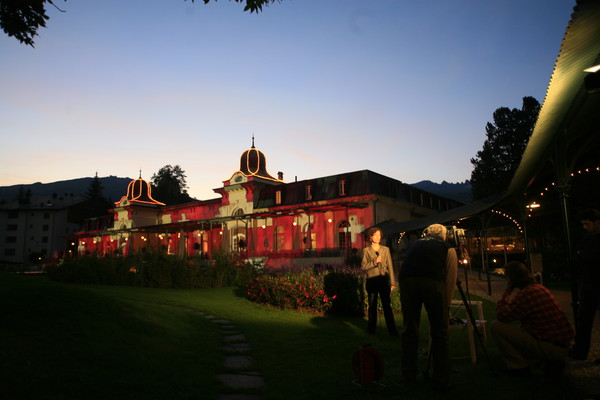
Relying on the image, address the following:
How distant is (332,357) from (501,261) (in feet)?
82.8

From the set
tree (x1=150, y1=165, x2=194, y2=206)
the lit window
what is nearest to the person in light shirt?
the lit window

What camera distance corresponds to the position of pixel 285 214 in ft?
88.2

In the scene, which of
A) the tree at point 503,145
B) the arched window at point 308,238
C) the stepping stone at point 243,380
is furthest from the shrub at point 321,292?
the tree at point 503,145

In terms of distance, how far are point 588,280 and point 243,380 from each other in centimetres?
391

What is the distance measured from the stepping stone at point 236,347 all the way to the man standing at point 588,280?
4.07 metres

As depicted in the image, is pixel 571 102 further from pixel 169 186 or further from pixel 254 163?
pixel 169 186

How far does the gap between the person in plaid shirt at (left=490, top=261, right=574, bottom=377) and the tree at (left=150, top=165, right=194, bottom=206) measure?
60517 mm

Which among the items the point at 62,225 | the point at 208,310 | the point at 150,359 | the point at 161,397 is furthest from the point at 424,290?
the point at 62,225

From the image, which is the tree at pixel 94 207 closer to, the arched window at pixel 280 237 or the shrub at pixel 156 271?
the arched window at pixel 280 237

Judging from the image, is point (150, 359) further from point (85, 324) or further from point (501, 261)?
point (501, 261)

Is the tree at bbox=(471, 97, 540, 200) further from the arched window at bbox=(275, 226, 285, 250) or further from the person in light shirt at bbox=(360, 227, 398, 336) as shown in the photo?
the person in light shirt at bbox=(360, 227, 398, 336)

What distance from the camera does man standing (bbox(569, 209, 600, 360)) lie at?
4.23 metres

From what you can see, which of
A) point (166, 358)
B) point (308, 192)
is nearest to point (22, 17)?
point (166, 358)

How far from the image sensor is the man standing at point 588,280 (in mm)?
4227
